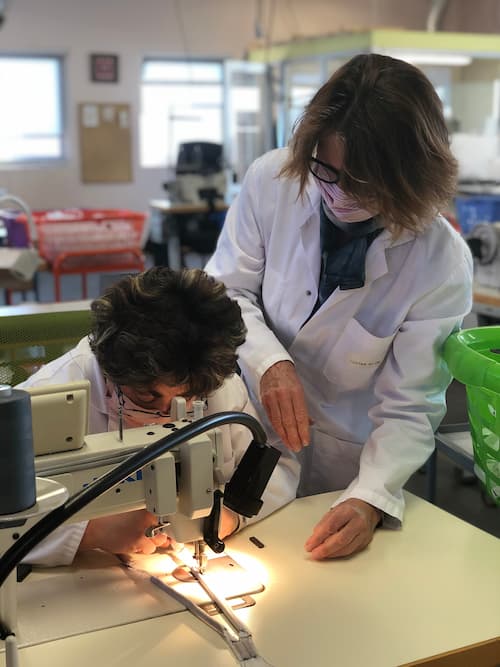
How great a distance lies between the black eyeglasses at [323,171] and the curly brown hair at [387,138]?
10 millimetres

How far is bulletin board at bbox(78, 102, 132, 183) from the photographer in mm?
8797

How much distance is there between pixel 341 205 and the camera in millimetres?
1374

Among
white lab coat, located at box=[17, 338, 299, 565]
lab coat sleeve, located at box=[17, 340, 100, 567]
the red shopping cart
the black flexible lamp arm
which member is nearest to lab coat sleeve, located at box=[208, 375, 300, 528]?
white lab coat, located at box=[17, 338, 299, 565]

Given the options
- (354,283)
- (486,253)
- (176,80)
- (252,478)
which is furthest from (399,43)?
(252,478)

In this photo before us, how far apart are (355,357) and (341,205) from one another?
1.02ft

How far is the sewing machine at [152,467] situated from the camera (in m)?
0.87

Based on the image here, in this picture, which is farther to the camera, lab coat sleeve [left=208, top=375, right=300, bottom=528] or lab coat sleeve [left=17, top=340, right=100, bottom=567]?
lab coat sleeve [left=208, top=375, right=300, bottom=528]

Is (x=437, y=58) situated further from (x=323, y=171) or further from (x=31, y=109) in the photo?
(x=323, y=171)

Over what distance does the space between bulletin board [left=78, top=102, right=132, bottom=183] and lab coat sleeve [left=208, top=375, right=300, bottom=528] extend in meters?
7.84

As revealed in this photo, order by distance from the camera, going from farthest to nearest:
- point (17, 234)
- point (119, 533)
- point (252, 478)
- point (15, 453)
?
1. point (17, 234)
2. point (119, 533)
3. point (252, 478)
4. point (15, 453)

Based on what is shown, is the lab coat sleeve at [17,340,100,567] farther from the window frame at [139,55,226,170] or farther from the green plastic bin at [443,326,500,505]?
the window frame at [139,55,226,170]

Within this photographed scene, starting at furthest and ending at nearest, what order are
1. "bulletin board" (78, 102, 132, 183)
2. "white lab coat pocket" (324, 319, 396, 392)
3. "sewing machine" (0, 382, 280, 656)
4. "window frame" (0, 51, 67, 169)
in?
"bulletin board" (78, 102, 132, 183) → "window frame" (0, 51, 67, 169) → "white lab coat pocket" (324, 319, 396, 392) → "sewing machine" (0, 382, 280, 656)

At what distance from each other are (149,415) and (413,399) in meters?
0.49

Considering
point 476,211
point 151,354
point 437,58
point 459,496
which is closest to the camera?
point 151,354
